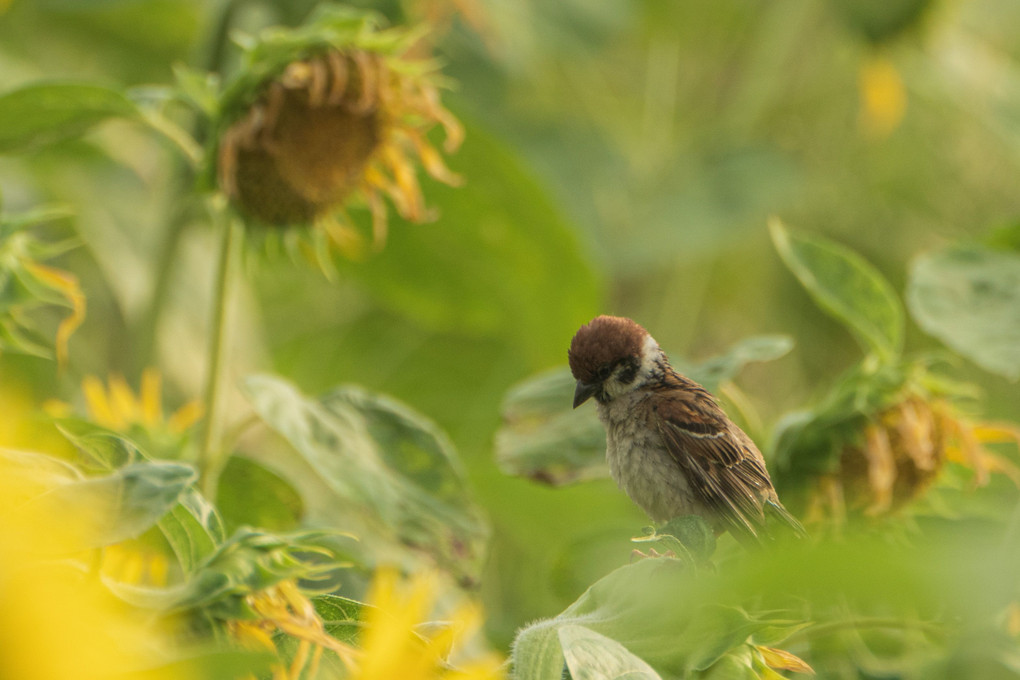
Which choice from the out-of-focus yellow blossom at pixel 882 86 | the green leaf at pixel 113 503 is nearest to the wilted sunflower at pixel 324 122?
the green leaf at pixel 113 503

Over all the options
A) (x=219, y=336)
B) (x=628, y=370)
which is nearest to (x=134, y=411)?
(x=219, y=336)

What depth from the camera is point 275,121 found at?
65 cm

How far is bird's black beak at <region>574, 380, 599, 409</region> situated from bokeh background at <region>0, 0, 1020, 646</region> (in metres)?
0.14

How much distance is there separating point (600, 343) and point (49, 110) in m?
0.32

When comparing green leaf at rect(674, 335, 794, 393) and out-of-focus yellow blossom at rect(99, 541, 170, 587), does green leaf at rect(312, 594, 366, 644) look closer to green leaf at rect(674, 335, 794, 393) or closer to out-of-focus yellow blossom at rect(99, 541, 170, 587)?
out-of-focus yellow blossom at rect(99, 541, 170, 587)

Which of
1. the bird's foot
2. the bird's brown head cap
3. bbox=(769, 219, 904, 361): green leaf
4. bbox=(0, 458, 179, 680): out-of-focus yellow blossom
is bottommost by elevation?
bbox=(0, 458, 179, 680): out-of-focus yellow blossom

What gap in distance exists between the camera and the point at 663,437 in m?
0.58

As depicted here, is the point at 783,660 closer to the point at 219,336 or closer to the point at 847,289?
the point at 847,289

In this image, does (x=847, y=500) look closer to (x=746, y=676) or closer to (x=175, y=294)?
(x=746, y=676)

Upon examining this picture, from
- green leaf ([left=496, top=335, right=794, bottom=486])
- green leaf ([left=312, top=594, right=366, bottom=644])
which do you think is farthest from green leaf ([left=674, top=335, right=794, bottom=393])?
green leaf ([left=312, top=594, right=366, bottom=644])

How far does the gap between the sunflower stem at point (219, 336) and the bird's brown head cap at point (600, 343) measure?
0.21 m

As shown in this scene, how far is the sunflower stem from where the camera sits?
2.07 ft

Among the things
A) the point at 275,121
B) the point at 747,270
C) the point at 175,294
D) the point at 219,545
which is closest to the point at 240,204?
the point at 275,121

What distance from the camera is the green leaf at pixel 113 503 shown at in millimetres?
315
